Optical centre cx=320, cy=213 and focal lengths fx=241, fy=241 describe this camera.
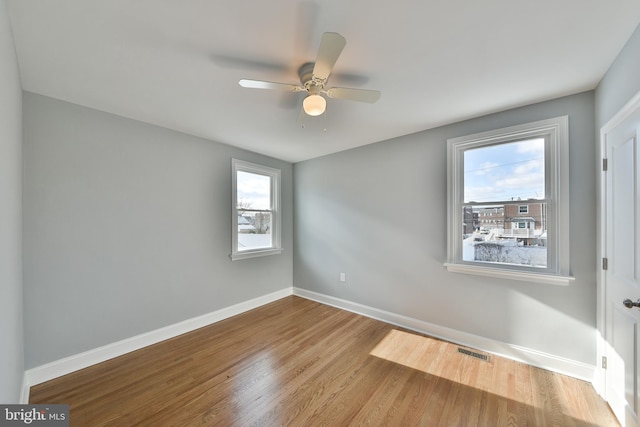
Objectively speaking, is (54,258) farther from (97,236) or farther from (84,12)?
(84,12)

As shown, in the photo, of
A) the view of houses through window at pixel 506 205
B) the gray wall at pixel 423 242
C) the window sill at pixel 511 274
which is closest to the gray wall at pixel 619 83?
the gray wall at pixel 423 242

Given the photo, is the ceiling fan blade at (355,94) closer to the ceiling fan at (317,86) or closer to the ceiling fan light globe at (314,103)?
the ceiling fan at (317,86)

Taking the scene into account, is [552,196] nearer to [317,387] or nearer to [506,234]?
[506,234]

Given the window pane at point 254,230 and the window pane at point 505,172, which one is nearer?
the window pane at point 505,172

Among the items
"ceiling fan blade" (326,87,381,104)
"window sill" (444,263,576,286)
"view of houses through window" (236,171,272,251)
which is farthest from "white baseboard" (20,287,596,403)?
"ceiling fan blade" (326,87,381,104)

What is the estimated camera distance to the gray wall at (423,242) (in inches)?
80.3

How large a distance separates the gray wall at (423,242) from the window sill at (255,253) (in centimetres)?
45

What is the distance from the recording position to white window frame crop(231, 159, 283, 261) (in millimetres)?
3412

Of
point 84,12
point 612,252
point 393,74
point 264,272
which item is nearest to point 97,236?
point 84,12

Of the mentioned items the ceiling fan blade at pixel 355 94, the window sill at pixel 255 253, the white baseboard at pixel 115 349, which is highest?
the ceiling fan blade at pixel 355 94

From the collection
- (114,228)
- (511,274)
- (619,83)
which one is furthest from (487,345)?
(114,228)

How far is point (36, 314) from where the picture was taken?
1990 millimetres

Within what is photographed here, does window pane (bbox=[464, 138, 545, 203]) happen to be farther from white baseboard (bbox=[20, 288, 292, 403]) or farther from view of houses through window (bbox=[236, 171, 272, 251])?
white baseboard (bbox=[20, 288, 292, 403])

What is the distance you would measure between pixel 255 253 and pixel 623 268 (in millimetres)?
3625
